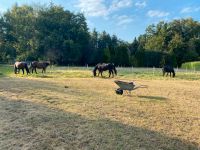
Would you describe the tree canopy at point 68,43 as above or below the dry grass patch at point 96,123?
above

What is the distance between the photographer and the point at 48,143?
7730 millimetres

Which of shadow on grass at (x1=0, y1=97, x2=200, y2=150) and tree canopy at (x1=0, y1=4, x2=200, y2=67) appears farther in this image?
tree canopy at (x1=0, y1=4, x2=200, y2=67)

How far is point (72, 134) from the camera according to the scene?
8391 mm

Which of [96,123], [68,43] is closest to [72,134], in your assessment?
[96,123]

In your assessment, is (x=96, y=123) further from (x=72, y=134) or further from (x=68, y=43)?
(x=68, y=43)

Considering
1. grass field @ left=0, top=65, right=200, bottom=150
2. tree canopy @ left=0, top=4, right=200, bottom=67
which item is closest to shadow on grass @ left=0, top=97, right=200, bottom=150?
grass field @ left=0, top=65, right=200, bottom=150

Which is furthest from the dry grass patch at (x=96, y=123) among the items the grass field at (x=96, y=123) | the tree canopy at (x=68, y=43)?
the tree canopy at (x=68, y=43)

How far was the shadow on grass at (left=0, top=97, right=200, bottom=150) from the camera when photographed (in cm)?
771

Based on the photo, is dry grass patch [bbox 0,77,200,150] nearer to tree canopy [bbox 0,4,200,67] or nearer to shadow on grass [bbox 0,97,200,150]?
shadow on grass [bbox 0,97,200,150]

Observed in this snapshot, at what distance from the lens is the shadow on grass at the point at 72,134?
25.3 feet

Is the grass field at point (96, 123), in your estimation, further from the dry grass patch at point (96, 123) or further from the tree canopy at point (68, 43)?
the tree canopy at point (68, 43)

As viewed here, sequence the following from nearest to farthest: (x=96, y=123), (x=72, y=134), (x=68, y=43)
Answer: (x=72, y=134)
(x=96, y=123)
(x=68, y=43)

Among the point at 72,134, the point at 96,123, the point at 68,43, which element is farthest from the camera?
the point at 68,43

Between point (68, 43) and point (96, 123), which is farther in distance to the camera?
point (68, 43)
